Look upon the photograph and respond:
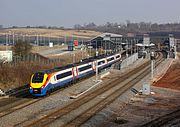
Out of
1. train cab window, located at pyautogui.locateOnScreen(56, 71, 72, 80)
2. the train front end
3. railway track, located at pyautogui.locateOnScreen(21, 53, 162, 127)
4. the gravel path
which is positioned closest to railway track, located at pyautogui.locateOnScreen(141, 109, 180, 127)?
the gravel path

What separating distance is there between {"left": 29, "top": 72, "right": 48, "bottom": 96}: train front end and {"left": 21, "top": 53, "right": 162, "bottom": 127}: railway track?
3.93 m

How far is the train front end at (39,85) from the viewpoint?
37.1 metres

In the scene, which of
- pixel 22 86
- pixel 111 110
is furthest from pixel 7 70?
pixel 111 110

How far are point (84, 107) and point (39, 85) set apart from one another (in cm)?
674

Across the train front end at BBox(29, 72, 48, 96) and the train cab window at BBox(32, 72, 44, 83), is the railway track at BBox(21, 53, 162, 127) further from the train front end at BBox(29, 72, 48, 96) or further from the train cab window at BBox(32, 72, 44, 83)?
the train cab window at BBox(32, 72, 44, 83)

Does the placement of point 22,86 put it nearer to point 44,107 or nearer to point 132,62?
point 44,107

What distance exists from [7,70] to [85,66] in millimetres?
12289

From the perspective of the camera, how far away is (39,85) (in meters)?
37.2

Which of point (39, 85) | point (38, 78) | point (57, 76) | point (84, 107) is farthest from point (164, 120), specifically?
point (57, 76)

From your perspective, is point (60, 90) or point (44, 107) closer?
point (44, 107)

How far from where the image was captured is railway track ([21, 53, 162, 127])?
1072 inches

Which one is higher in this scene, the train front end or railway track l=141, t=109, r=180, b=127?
the train front end

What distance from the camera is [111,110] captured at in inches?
Result: 1275

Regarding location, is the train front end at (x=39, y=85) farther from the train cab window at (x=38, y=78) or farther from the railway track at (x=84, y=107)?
the railway track at (x=84, y=107)
